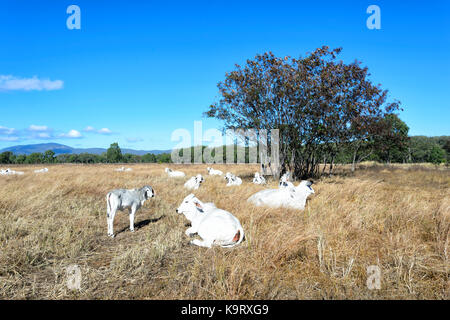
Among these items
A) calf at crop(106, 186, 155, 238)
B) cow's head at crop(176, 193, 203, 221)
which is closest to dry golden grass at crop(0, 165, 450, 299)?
calf at crop(106, 186, 155, 238)

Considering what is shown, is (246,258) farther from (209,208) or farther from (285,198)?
(285,198)

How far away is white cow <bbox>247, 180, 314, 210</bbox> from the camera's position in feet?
25.3

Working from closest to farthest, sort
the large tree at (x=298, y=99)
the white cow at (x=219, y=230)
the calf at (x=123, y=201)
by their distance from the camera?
1. the white cow at (x=219, y=230)
2. the calf at (x=123, y=201)
3. the large tree at (x=298, y=99)

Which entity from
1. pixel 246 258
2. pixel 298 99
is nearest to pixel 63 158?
pixel 298 99

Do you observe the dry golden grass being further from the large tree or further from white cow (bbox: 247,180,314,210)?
the large tree

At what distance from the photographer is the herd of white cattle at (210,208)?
4.79m

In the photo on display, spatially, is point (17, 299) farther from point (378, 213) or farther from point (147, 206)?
point (378, 213)

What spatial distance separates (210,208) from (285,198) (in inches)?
118

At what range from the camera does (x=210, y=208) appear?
19.4 ft

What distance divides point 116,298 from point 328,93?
15418 millimetres

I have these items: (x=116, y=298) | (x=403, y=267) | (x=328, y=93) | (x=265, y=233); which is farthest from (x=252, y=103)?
(x=116, y=298)

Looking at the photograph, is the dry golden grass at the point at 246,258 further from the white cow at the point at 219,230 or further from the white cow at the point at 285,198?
the white cow at the point at 285,198

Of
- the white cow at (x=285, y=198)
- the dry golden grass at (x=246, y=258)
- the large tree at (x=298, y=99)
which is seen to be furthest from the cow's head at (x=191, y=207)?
the large tree at (x=298, y=99)

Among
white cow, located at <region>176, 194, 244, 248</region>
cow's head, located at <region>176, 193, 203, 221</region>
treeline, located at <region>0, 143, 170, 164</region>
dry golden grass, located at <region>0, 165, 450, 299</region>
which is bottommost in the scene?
dry golden grass, located at <region>0, 165, 450, 299</region>
